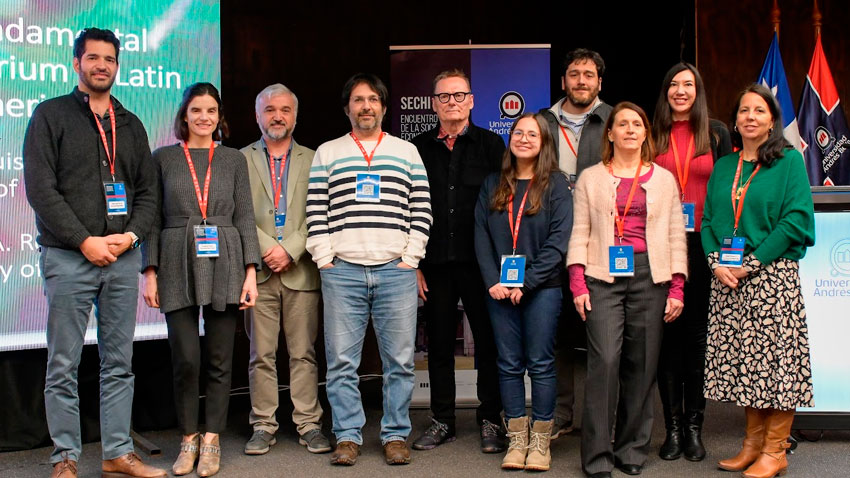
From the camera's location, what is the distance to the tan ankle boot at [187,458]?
3.52m

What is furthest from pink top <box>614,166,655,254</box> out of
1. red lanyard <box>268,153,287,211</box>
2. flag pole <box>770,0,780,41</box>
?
flag pole <box>770,0,780,41</box>

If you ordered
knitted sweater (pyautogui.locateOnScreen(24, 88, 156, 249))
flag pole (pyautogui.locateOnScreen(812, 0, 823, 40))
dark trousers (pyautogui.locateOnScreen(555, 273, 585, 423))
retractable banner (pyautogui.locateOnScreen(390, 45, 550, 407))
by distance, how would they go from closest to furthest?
knitted sweater (pyautogui.locateOnScreen(24, 88, 156, 249))
dark trousers (pyautogui.locateOnScreen(555, 273, 585, 423))
retractable banner (pyautogui.locateOnScreen(390, 45, 550, 407))
flag pole (pyautogui.locateOnScreen(812, 0, 823, 40))

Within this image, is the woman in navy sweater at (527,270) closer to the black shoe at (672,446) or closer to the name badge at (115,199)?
the black shoe at (672,446)

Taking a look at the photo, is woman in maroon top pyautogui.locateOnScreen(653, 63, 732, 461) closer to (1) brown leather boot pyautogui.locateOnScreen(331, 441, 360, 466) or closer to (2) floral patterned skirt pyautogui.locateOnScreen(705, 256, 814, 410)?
(2) floral patterned skirt pyautogui.locateOnScreen(705, 256, 814, 410)

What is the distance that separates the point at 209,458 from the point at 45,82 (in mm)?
1896

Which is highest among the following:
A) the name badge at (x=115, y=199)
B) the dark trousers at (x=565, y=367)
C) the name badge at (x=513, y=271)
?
the name badge at (x=115, y=199)

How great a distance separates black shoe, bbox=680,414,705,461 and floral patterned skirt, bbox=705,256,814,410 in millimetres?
287

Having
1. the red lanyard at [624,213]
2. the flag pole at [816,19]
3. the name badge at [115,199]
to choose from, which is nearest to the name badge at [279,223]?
the name badge at [115,199]

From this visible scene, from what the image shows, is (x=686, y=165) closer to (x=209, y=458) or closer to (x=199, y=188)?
(x=199, y=188)

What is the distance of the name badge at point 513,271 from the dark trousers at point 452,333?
0.31 meters

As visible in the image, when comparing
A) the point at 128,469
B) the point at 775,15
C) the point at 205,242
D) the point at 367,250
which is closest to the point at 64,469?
the point at 128,469

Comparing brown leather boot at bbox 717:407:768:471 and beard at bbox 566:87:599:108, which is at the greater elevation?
beard at bbox 566:87:599:108

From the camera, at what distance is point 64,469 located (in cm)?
329

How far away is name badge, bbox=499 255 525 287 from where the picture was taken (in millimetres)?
3531
